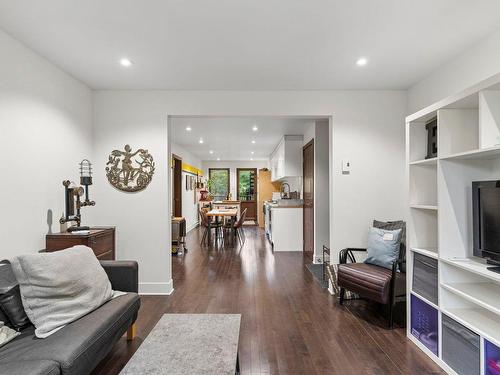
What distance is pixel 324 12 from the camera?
1.96 meters

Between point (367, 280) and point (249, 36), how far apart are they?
2551 mm

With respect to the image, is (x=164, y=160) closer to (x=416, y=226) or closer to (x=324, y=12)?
(x=324, y=12)

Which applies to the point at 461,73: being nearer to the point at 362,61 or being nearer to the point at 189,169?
the point at 362,61

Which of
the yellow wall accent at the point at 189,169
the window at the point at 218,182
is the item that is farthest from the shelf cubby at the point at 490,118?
the window at the point at 218,182

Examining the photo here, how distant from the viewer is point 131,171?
11.3 ft

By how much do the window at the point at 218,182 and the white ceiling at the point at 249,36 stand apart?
8200 mm

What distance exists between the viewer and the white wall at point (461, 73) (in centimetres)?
225

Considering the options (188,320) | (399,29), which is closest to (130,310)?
(188,320)

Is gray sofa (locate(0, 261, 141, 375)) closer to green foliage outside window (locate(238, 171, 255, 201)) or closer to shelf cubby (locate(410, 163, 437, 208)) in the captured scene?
shelf cubby (locate(410, 163, 437, 208))

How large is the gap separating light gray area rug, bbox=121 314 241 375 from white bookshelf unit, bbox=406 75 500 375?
155 centimetres

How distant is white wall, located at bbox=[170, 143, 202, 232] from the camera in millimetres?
7828

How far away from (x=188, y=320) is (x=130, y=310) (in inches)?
22.5

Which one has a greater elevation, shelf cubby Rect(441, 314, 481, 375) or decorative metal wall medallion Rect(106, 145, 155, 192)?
decorative metal wall medallion Rect(106, 145, 155, 192)

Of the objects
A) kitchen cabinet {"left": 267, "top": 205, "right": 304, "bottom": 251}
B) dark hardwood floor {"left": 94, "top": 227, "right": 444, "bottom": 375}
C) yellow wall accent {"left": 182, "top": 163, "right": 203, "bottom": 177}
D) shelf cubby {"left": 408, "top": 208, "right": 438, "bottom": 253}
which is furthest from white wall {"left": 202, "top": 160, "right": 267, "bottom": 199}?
shelf cubby {"left": 408, "top": 208, "right": 438, "bottom": 253}
